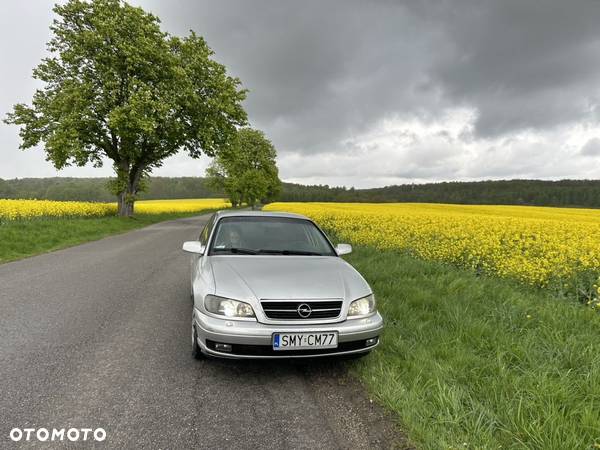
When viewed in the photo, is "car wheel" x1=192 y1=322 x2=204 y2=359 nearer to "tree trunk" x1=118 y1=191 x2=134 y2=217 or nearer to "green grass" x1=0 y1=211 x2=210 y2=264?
"green grass" x1=0 y1=211 x2=210 y2=264

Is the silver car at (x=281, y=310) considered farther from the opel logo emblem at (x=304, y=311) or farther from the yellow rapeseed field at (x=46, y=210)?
the yellow rapeseed field at (x=46, y=210)

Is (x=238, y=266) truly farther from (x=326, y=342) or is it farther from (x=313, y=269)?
(x=326, y=342)

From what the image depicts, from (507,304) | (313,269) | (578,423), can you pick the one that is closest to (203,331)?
(313,269)

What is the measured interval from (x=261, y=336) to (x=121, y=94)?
20.9 meters

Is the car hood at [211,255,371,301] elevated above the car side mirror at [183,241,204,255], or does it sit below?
below

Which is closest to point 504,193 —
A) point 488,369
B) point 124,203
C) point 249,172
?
point 249,172

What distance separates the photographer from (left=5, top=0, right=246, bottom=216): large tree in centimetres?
1775

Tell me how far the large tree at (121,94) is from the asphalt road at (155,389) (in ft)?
50.1

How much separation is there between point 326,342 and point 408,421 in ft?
2.63

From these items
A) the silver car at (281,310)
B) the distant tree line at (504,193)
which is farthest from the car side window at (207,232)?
the distant tree line at (504,193)

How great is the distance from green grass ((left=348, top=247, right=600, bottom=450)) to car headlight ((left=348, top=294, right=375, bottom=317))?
539mm

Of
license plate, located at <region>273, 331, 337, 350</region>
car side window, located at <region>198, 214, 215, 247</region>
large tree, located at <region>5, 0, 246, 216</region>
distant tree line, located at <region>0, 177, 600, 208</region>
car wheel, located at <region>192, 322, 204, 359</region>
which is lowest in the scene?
car wheel, located at <region>192, 322, 204, 359</region>

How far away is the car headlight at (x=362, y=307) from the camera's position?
294 cm

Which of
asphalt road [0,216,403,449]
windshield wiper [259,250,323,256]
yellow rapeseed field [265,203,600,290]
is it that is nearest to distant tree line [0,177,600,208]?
yellow rapeseed field [265,203,600,290]
